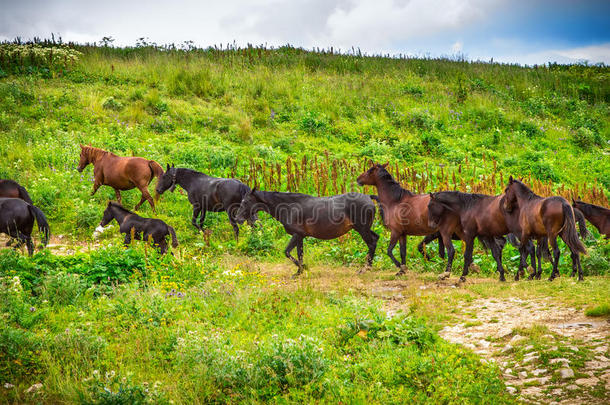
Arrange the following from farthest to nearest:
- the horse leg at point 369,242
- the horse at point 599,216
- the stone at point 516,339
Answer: the horse leg at point 369,242, the horse at point 599,216, the stone at point 516,339

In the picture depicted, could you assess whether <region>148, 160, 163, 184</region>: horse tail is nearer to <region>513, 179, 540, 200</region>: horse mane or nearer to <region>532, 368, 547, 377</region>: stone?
<region>513, 179, 540, 200</region>: horse mane

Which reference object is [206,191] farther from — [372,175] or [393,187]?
[393,187]

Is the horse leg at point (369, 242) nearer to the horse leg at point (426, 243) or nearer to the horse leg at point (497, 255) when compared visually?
the horse leg at point (426, 243)

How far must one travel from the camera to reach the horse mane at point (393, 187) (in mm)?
12172

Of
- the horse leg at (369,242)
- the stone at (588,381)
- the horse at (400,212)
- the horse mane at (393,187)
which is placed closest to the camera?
the stone at (588,381)

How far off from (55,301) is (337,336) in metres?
4.56

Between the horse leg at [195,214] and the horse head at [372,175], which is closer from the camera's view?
the horse head at [372,175]

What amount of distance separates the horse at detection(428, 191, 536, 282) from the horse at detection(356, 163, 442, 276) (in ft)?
1.25

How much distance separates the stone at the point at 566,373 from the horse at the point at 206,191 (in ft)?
30.0

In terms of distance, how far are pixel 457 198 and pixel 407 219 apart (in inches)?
47.7

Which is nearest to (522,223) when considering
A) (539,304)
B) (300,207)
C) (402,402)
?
(539,304)

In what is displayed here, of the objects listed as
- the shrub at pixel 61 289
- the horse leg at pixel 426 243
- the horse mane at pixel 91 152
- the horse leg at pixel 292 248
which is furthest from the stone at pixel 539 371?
the horse mane at pixel 91 152

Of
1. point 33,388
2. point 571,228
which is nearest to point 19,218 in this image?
→ point 33,388

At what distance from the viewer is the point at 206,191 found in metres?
14.2
